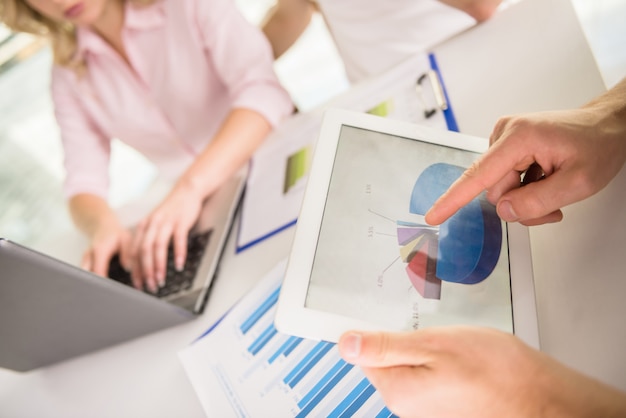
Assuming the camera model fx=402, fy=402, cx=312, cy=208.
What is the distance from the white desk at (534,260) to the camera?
41 centimetres

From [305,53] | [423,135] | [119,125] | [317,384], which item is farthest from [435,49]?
[305,53]

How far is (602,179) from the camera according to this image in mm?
405

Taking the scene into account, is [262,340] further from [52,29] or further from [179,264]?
[52,29]

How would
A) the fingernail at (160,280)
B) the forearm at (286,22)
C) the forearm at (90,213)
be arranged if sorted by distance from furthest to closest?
the forearm at (286,22) → the forearm at (90,213) → the fingernail at (160,280)

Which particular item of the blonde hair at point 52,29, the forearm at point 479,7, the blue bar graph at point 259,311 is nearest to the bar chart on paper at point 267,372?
the blue bar graph at point 259,311

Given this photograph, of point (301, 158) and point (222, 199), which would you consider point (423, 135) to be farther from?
point (222, 199)

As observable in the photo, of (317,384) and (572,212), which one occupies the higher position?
(572,212)

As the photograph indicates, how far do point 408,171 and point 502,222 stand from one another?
116 millimetres

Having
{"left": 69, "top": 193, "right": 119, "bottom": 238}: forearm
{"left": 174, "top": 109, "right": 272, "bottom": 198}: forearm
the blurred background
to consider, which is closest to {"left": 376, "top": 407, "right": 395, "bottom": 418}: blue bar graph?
{"left": 174, "top": 109, "right": 272, "bottom": 198}: forearm

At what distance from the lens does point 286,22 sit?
0.94 m

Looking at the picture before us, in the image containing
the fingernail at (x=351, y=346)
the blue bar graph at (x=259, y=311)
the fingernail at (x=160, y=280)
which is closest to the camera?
the fingernail at (x=351, y=346)

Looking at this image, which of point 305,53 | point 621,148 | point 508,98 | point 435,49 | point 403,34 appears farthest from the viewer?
point 305,53

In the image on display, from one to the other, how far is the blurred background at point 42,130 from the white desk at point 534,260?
85 centimetres

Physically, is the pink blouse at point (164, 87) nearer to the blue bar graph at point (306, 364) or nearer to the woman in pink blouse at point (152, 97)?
the woman in pink blouse at point (152, 97)
